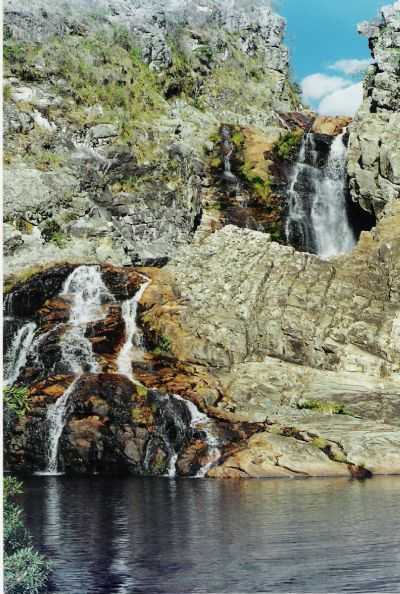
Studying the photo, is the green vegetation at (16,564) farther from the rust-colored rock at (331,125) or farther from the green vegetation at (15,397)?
the rust-colored rock at (331,125)

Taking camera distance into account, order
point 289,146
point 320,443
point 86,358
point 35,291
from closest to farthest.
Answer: point 320,443, point 86,358, point 35,291, point 289,146

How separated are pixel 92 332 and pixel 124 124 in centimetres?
2636

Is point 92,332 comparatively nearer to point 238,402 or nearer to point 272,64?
point 238,402

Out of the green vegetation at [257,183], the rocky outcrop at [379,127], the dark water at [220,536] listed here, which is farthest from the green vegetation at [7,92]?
the dark water at [220,536]

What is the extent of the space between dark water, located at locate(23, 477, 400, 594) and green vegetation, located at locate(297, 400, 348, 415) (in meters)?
8.46

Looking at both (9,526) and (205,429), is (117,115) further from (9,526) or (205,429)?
(9,526)

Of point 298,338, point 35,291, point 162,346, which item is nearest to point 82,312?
point 35,291

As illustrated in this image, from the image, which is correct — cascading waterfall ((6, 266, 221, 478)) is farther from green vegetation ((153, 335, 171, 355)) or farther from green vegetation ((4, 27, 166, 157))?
green vegetation ((4, 27, 166, 157))

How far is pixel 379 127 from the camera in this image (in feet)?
187

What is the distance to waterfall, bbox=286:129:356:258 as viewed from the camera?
5700cm

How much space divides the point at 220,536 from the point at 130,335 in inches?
983

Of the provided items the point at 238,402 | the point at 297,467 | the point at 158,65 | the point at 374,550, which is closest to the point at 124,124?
the point at 158,65

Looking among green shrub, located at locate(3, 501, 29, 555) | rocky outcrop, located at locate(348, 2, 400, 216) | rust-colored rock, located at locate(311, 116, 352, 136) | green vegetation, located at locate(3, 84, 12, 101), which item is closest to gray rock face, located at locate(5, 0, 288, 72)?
green vegetation, located at locate(3, 84, 12, 101)

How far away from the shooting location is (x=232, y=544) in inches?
851
